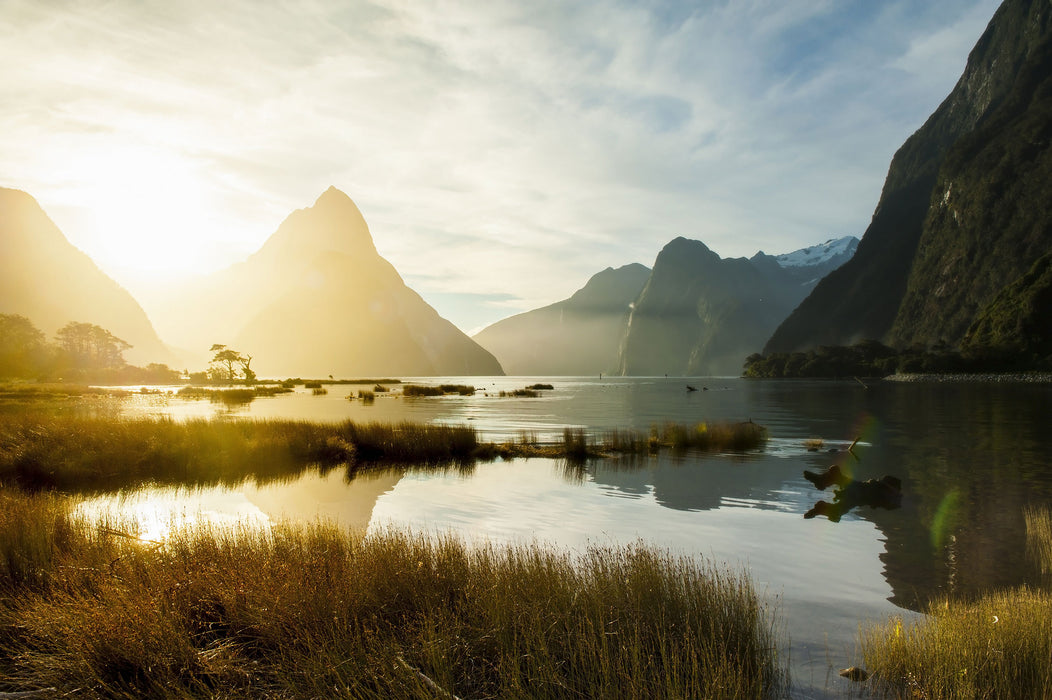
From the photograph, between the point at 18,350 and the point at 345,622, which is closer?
the point at 345,622

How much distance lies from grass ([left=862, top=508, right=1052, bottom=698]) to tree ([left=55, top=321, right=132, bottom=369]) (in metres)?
153

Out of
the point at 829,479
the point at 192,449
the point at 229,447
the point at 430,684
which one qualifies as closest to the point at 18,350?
the point at 229,447

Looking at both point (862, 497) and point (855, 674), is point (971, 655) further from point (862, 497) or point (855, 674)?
point (862, 497)

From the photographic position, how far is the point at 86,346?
13988cm

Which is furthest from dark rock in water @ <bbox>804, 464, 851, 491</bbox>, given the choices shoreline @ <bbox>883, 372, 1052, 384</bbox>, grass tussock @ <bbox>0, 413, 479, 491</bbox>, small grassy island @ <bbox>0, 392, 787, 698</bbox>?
shoreline @ <bbox>883, 372, 1052, 384</bbox>

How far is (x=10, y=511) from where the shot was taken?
35.8 feet

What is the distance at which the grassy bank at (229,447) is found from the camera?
22.3m

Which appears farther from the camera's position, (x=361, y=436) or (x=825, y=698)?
(x=361, y=436)

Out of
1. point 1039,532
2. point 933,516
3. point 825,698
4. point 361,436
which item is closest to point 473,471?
point 361,436

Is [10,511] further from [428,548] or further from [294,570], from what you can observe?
[428,548]

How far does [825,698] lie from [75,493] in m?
22.0

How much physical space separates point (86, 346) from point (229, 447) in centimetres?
14377

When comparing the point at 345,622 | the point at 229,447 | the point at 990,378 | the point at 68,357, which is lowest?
the point at 229,447

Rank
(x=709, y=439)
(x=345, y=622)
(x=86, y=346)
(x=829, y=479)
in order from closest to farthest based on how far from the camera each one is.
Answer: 1. (x=345, y=622)
2. (x=829, y=479)
3. (x=709, y=439)
4. (x=86, y=346)
